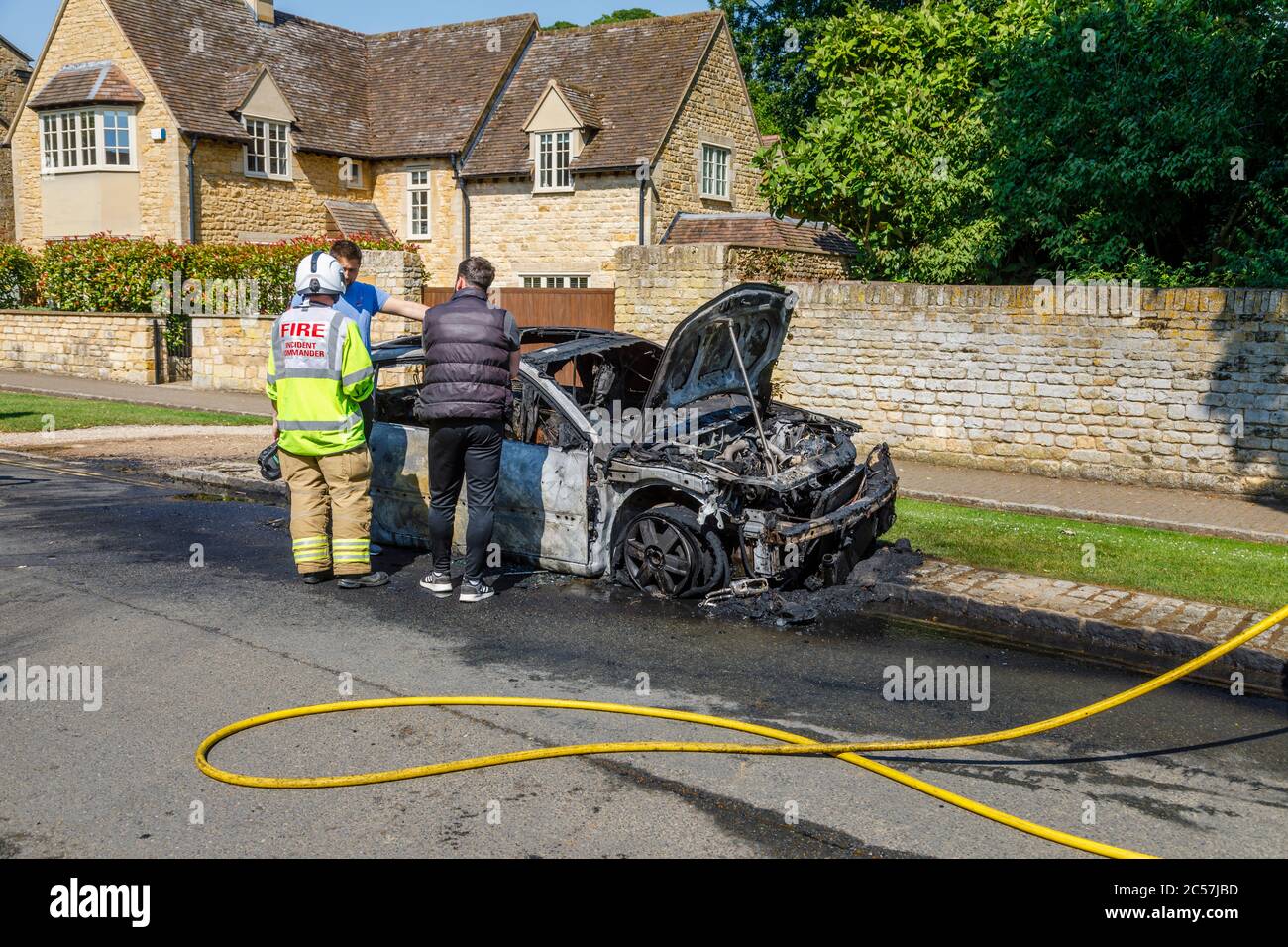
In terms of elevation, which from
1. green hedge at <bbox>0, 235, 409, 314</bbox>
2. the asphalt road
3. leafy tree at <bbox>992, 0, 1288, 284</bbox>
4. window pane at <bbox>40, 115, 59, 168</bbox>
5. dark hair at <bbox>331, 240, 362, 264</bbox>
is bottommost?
the asphalt road

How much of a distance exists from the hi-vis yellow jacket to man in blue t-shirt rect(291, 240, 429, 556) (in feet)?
0.56

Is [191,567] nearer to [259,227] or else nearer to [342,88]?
[259,227]

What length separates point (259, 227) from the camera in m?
32.6

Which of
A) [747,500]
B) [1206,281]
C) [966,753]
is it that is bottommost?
[966,753]

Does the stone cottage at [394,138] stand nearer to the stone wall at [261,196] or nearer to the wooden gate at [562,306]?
the stone wall at [261,196]

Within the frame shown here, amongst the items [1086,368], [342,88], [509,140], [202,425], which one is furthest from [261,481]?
[342,88]

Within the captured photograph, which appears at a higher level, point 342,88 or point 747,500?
point 342,88

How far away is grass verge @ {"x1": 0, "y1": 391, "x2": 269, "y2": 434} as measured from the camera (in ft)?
53.5

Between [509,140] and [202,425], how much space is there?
17.8 meters

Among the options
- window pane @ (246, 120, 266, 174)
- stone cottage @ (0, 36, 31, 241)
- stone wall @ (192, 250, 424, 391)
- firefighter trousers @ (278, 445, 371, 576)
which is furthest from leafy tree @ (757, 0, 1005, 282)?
stone cottage @ (0, 36, 31, 241)

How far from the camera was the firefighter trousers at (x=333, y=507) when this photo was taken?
25.1 feet

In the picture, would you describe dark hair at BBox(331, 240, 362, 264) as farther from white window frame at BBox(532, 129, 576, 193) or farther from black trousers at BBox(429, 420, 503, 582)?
white window frame at BBox(532, 129, 576, 193)

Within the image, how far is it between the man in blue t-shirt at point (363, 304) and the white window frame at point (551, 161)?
75.3 ft
